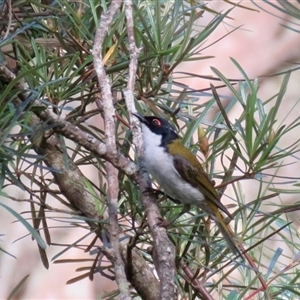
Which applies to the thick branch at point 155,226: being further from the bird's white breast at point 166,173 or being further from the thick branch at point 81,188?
the bird's white breast at point 166,173

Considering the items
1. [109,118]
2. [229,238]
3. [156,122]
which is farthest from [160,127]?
[109,118]

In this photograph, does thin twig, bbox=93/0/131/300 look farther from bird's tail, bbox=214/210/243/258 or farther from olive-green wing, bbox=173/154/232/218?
olive-green wing, bbox=173/154/232/218

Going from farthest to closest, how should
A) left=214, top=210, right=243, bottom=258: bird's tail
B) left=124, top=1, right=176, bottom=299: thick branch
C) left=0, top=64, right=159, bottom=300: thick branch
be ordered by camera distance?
left=214, top=210, right=243, bottom=258: bird's tail < left=0, top=64, right=159, bottom=300: thick branch < left=124, top=1, right=176, bottom=299: thick branch

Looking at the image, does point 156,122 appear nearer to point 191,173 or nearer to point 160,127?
point 160,127

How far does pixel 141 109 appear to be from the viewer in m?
1.02

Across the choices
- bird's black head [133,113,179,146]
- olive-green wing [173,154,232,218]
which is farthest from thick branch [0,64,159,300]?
olive-green wing [173,154,232,218]

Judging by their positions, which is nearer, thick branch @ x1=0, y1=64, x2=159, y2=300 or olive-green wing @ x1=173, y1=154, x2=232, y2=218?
thick branch @ x1=0, y1=64, x2=159, y2=300

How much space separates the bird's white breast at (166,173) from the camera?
1122 mm

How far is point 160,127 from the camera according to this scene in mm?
1166

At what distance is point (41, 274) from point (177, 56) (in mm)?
2151

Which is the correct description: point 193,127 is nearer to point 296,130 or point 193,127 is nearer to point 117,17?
point 117,17

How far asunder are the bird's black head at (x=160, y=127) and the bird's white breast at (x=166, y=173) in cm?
1

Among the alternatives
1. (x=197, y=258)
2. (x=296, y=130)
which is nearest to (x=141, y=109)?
(x=197, y=258)

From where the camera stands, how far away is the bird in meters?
1.10
